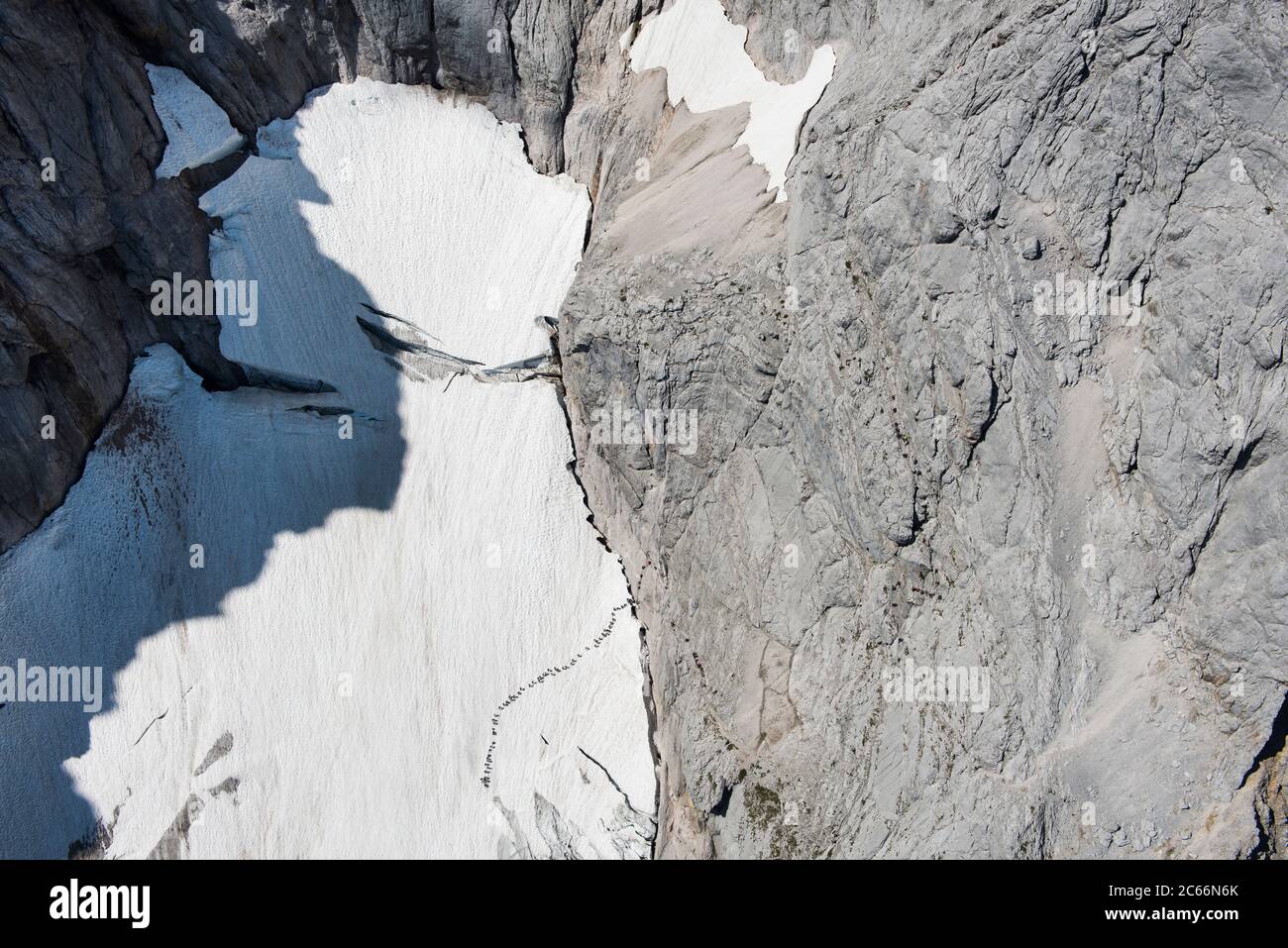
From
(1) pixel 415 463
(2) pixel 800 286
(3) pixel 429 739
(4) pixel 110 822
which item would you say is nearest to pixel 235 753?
(4) pixel 110 822

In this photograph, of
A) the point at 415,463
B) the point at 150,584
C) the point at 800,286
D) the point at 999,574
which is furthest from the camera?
the point at 415,463

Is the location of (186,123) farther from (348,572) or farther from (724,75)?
(724,75)

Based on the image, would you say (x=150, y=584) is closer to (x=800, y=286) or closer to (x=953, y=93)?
(x=800, y=286)

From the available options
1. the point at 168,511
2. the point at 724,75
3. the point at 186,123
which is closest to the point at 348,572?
the point at 168,511

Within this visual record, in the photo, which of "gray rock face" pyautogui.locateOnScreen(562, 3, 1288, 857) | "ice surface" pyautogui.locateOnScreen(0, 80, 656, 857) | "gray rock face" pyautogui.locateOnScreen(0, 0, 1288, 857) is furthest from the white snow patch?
"gray rock face" pyautogui.locateOnScreen(562, 3, 1288, 857)

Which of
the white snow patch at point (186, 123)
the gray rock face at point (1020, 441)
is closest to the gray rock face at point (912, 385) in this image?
the gray rock face at point (1020, 441)

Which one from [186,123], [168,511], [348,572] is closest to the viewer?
[168,511]
